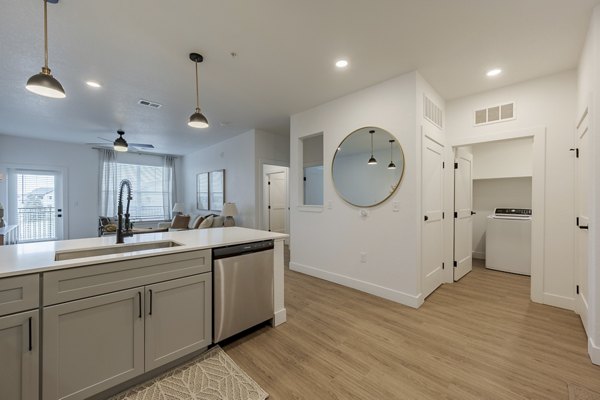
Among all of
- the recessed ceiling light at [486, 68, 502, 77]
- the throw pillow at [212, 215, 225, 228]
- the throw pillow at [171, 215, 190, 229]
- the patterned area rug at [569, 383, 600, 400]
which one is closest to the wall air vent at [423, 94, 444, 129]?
the recessed ceiling light at [486, 68, 502, 77]

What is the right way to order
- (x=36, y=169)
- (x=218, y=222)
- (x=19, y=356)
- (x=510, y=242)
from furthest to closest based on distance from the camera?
(x=36, y=169)
(x=218, y=222)
(x=510, y=242)
(x=19, y=356)

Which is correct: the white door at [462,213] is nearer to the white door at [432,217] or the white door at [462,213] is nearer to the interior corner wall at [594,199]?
the white door at [432,217]

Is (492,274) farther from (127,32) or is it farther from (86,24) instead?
(86,24)

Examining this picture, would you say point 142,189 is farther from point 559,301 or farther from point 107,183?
point 559,301

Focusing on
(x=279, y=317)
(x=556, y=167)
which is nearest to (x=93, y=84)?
(x=279, y=317)

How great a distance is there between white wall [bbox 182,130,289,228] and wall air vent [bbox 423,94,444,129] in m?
3.47

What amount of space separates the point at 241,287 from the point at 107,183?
23.8 ft

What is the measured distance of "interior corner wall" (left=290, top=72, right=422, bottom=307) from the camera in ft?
9.49

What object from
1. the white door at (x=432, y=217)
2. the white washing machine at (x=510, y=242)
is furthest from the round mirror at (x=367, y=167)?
the white washing machine at (x=510, y=242)

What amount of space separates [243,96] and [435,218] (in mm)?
3294

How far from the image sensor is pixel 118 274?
1.57m

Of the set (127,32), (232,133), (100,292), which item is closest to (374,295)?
(100,292)

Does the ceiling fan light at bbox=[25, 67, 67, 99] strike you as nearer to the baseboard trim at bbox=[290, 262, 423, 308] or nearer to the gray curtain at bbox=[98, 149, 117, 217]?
the baseboard trim at bbox=[290, 262, 423, 308]

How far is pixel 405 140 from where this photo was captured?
2938 mm
